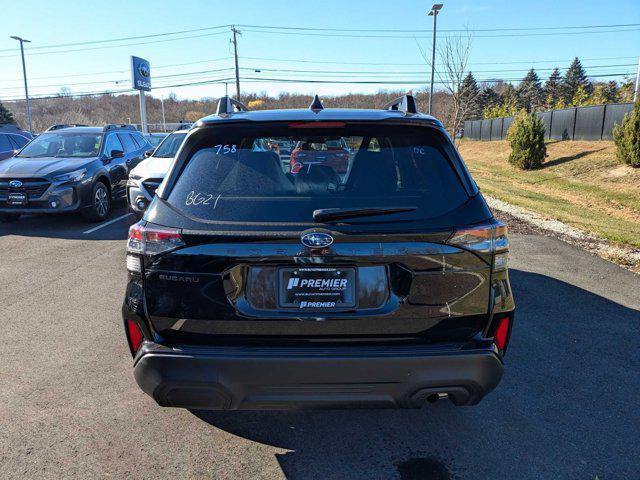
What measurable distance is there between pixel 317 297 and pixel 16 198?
27.3 feet

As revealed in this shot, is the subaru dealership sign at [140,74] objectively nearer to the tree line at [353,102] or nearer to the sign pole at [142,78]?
the sign pole at [142,78]

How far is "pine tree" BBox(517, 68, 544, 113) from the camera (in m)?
81.3

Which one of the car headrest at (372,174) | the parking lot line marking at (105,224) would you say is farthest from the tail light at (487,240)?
the parking lot line marking at (105,224)

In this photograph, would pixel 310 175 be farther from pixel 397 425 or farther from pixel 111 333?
pixel 111 333

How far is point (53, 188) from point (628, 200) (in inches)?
634

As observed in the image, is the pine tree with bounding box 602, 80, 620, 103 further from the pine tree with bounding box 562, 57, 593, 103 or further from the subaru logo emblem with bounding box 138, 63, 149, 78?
the subaru logo emblem with bounding box 138, 63, 149, 78

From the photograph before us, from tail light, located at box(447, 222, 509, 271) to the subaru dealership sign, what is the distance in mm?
30695

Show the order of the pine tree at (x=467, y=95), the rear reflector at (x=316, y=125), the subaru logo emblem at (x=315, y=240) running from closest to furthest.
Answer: the subaru logo emblem at (x=315, y=240) < the rear reflector at (x=316, y=125) < the pine tree at (x=467, y=95)

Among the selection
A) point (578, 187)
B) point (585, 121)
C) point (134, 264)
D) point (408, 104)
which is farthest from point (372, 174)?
point (585, 121)

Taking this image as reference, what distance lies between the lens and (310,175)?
258 cm

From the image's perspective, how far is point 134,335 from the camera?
2.43 meters

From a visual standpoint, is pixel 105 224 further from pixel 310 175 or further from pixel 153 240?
pixel 310 175

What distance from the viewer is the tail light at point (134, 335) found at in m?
2.41

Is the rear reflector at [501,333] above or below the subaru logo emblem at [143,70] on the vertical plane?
below
